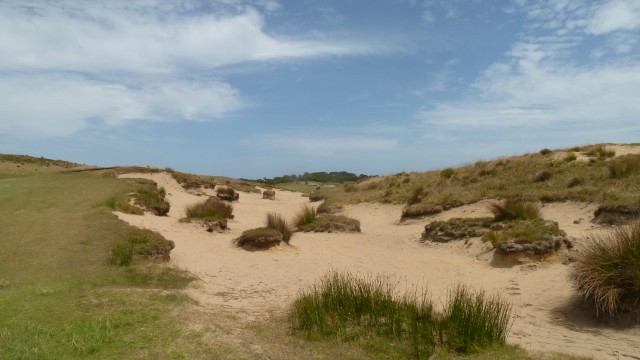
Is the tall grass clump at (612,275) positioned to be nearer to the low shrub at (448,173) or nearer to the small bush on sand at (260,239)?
the small bush on sand at (260,239)

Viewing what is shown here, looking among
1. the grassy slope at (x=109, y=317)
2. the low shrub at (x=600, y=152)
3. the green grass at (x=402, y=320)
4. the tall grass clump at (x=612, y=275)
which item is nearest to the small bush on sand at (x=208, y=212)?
the grassy slope at (x=109, y=317)

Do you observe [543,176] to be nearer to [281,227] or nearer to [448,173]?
[448,173]

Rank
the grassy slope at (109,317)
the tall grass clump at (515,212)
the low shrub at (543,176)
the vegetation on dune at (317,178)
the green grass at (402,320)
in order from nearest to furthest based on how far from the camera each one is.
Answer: the grassy slope at (109,317) → the green grass at (402,320) → the tall grass clump at (515,212) → the low shrub at (543,176) → the vegetation on dune at (317,178)

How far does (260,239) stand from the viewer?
51.1ft

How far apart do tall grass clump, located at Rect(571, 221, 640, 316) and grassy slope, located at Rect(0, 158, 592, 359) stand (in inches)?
111

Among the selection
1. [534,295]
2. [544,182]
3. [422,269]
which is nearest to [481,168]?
[544,182]

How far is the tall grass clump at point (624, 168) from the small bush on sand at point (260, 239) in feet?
41.8

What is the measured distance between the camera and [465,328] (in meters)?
6.18

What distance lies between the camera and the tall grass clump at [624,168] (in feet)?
58.0

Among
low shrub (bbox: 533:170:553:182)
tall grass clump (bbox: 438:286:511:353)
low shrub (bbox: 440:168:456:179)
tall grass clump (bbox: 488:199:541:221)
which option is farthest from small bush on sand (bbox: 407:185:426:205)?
tall grass clump (bbox: 438:286:511:353)

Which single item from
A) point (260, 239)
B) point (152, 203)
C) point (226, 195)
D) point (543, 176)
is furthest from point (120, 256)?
point (226, 195)

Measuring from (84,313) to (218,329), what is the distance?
83.3 inches

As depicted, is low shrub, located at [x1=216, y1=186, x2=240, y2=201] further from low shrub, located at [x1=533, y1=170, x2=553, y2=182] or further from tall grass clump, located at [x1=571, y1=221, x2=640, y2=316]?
tall grass clump, located at [x1=571, y1=221, x2=640, y2=316]

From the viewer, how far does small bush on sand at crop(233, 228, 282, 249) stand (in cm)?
1561
